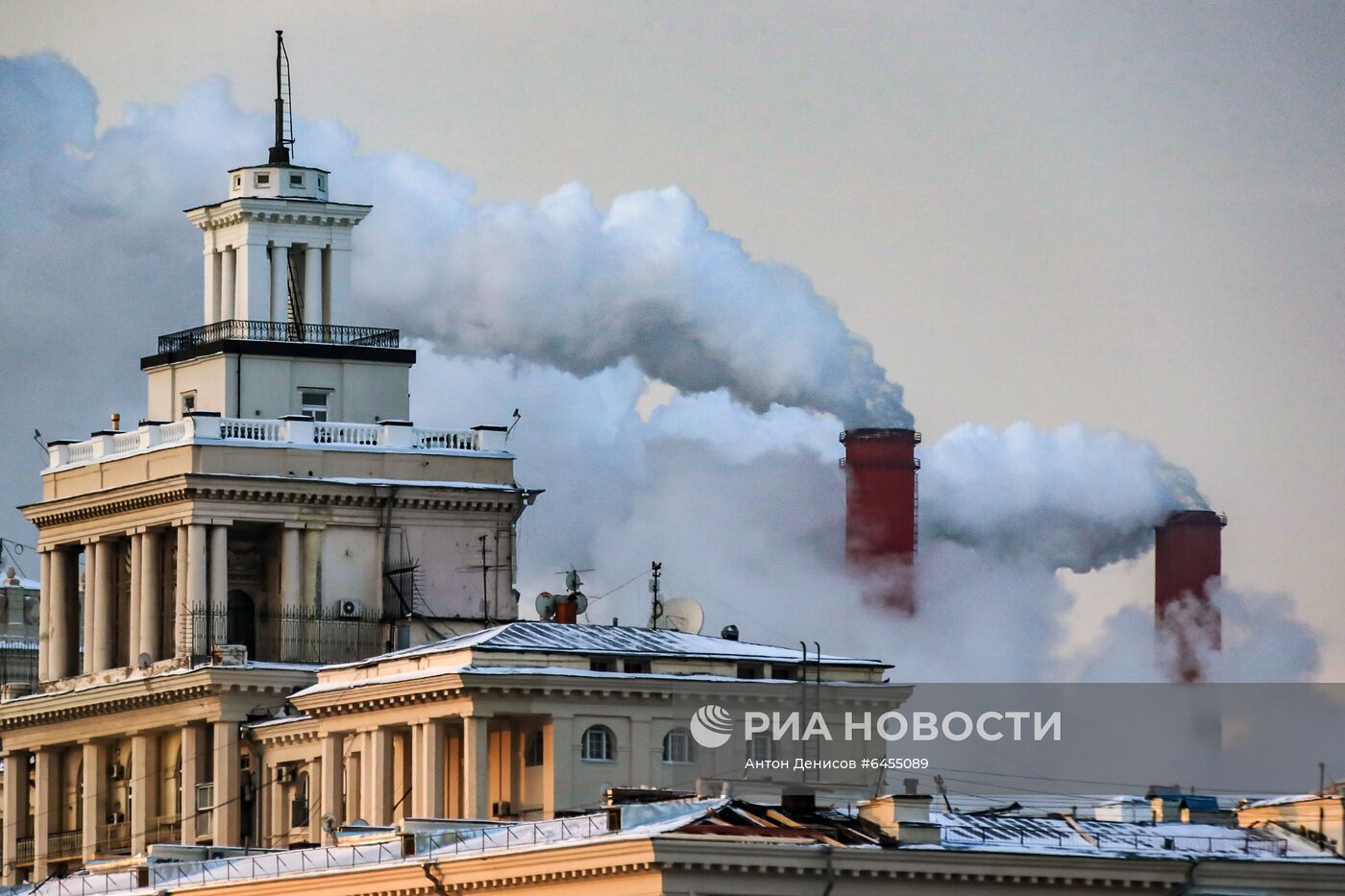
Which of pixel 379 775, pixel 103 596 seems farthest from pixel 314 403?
pixel 379 775

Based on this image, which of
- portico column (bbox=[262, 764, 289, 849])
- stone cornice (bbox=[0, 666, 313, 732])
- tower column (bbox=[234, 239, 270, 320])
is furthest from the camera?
tower column (bbox=[234, 239, 270, 320])

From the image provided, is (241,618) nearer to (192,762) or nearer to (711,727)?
(192,762)

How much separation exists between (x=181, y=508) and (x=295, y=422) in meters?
4.55

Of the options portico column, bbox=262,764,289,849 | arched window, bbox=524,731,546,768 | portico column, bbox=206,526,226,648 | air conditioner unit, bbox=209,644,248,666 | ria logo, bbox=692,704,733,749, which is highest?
portico column, bbox=206,526,226,648

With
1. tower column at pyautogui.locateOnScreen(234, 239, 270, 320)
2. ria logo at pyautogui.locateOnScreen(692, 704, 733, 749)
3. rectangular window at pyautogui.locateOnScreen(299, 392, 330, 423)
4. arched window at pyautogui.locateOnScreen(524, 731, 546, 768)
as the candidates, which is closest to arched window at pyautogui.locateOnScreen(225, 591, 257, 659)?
rectangular window at pyautogui.locateOnScreen(299, 392, 330, 423)

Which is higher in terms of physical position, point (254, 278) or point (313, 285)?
point (254, 278)

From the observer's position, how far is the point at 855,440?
151 meters

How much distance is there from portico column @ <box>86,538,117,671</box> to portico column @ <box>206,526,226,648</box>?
6.30m

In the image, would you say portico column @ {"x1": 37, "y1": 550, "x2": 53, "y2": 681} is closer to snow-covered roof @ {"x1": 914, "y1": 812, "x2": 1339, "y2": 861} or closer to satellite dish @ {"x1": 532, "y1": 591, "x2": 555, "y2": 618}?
satellite dish @ {"x1": 532, "y1": 591, "x2": 555, "y2": 618}

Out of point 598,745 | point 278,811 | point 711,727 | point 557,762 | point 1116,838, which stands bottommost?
point 1116,838

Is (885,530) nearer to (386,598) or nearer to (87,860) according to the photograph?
(386,598)

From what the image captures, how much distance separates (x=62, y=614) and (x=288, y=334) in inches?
477

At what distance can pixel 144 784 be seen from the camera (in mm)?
152500

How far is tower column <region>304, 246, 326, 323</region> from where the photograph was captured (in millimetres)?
157500
